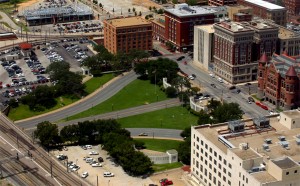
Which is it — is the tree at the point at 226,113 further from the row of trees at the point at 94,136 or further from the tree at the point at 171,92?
the tree at the point at 171,92

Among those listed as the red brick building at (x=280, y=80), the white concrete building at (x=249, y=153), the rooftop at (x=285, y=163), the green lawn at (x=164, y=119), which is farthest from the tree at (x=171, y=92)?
the rooftop at (x=285, y=163)

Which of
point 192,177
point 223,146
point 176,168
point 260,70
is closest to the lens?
point 223,146

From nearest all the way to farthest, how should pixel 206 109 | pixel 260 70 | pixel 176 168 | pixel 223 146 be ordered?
1. pixel 223 146
2. pixel 176 168
3. pixel 206 109
4. pixel 260 70

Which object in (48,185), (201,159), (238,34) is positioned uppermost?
(238,34)

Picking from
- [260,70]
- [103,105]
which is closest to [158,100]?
[103,105]

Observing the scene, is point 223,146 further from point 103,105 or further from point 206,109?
point 103,105

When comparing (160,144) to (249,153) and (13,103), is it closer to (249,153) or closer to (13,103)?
(249,153)

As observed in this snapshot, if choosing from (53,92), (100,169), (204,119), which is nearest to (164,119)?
(204,119)

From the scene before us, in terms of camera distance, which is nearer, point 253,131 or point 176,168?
point 253,131

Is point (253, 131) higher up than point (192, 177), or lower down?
higher up
